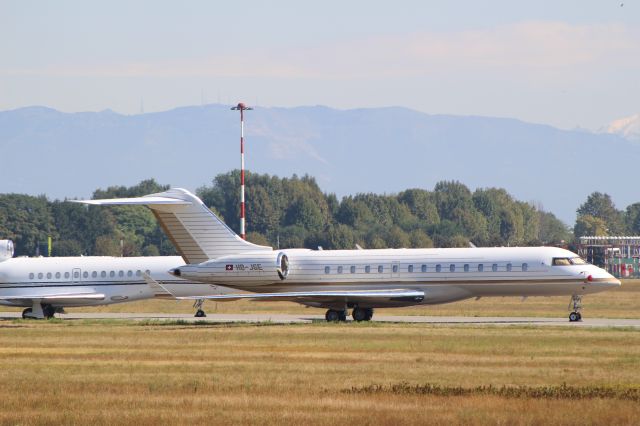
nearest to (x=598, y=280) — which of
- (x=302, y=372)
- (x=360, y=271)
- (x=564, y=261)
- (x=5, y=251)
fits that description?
(x=564, y=261)

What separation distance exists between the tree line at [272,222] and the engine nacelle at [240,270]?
94.8m

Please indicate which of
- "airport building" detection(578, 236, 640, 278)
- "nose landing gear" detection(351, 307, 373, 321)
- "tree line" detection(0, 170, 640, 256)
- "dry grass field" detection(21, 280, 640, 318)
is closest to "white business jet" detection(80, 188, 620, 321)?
"nose landing gear" detection(351, 307, 373, 321)

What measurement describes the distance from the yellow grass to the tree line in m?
107

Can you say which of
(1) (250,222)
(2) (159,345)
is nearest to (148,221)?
(1) (250,222)

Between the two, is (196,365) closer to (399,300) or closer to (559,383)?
(559,383)

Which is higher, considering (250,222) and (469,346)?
(250,222)

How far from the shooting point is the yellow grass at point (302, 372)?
25516mm

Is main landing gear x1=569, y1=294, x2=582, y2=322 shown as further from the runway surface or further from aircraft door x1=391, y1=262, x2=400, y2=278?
aircraft door x1=391, y1=262, x2=400, y2=278

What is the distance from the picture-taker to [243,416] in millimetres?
25422

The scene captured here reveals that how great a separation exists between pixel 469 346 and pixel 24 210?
134m

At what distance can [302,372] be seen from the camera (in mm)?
32438

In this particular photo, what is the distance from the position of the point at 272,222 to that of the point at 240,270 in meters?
119

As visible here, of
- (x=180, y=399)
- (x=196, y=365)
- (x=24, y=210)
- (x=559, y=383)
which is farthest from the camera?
(x=24, y=210)

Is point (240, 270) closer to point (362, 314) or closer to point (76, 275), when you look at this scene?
point (362, 314)
